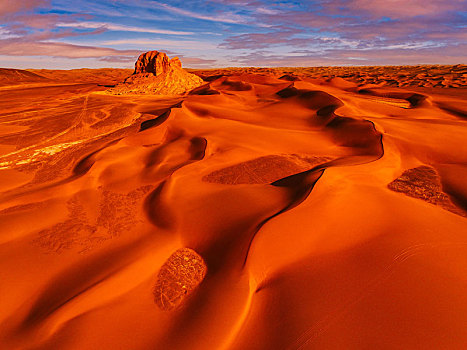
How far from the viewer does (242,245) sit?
376cm

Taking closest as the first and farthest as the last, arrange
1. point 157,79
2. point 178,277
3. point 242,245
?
point 178,277, point 242,245, point 157,79

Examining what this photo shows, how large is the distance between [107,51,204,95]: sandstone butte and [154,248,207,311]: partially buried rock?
21.8 metres

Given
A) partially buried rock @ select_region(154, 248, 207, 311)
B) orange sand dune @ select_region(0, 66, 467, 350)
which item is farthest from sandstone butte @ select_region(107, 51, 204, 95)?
partially buried rock @ select_region(154, 248, 207, 311)

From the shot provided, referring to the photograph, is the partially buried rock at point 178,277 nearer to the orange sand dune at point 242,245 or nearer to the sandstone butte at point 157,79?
the orange sand dune at point 242,245

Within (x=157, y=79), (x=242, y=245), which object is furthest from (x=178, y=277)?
(x=157, y=79)

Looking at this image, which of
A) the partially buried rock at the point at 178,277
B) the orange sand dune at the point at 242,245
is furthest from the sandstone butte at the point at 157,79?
the partially buried rock at the point at 178,277

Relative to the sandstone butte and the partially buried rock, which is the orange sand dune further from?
the sandstone butte

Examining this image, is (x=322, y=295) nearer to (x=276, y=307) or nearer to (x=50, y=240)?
(x=276, y=307)

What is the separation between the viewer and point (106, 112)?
1520cm

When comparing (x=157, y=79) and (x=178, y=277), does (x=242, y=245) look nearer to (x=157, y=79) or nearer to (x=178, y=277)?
(x=178, y=277)

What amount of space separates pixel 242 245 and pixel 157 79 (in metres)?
24.1

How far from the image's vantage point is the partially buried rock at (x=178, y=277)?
3.21 metres

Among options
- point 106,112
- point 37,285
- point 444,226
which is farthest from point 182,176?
point 106,112

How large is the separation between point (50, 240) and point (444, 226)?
5.78 meters
